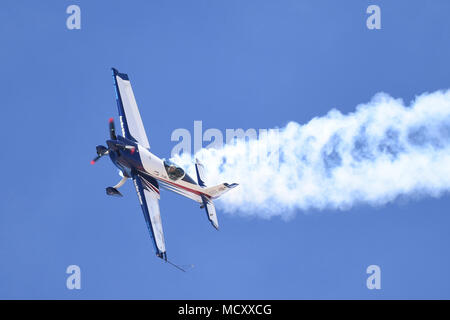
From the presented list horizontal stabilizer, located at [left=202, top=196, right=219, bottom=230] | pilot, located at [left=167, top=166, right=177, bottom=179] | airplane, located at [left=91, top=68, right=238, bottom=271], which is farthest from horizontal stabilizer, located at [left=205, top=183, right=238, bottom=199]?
pilot, located at [left=167, top=166, right=177, bottom=179]

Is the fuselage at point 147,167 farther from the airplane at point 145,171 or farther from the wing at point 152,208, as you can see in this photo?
the wing at point 152,208

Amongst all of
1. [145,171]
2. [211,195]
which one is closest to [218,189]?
[211,195]

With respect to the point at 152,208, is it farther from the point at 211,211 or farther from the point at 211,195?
the point at 211,195

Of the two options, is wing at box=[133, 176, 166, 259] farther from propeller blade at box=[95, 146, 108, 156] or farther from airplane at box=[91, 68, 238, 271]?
propeller blade at box=[95, 146, 108, 156]

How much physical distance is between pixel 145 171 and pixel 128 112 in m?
3.90

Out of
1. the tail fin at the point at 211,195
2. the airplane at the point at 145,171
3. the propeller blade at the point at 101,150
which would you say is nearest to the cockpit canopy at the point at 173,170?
the airplane at the point at 145,171

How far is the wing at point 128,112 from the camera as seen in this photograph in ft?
139

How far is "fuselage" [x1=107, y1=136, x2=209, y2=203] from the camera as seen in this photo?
4009 cm
